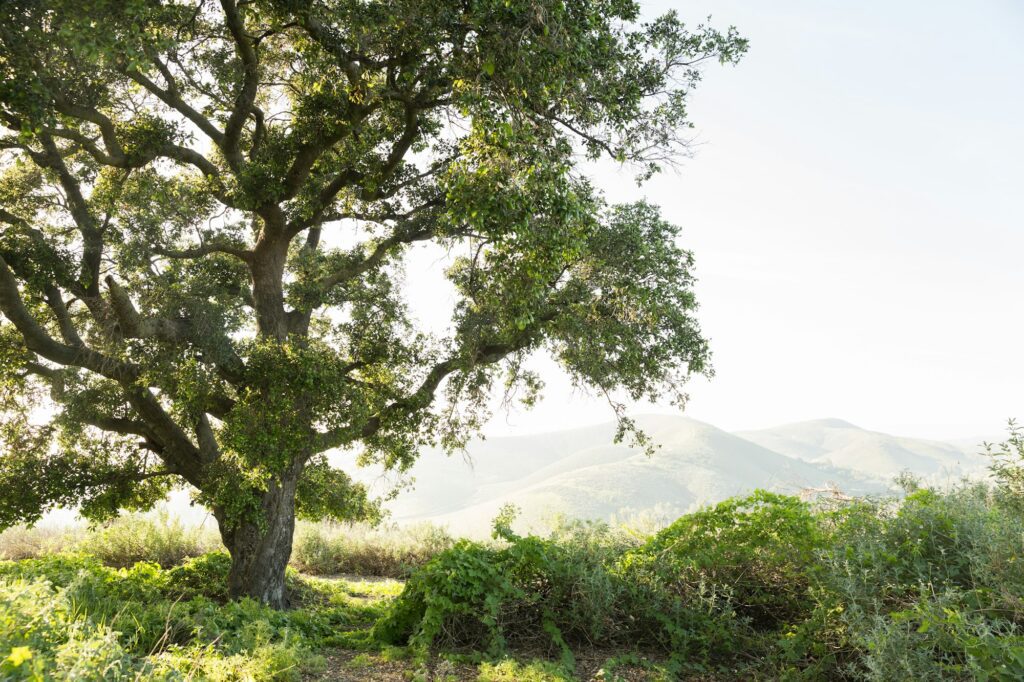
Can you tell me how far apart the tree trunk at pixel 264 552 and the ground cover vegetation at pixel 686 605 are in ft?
9.39

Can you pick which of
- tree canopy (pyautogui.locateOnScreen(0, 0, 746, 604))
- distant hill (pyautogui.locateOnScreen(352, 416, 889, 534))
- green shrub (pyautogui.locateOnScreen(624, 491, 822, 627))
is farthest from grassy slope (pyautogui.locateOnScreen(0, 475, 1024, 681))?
distant hill (pyautogui.locateOnScreen(352, 416, 889, 534))

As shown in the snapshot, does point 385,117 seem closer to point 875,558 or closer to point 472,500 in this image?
point 875,558

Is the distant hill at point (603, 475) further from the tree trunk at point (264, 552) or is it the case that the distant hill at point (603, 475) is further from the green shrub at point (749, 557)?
the green shrub at point (749, 557)

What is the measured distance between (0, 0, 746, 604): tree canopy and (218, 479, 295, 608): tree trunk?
0.15 feet

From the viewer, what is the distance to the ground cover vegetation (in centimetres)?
428

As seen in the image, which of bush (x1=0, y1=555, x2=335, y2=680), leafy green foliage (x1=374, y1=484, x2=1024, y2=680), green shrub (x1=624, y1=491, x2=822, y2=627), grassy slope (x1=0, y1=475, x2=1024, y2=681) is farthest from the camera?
green shrub (x1=624, y1=491, x2=822, y2=627)

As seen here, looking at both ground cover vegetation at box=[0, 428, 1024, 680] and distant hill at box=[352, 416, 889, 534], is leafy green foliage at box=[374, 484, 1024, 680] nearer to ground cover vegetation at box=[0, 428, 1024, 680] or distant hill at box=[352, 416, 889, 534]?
ground cover vegetation at box=[0, 428, 1024, 680]

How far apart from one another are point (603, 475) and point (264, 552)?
103 metres

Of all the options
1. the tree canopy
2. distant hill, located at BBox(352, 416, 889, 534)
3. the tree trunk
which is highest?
the tree canopy

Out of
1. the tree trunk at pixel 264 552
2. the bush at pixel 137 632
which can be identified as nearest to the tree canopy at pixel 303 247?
the tree trunk at pixel 264 552

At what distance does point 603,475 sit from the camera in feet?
356

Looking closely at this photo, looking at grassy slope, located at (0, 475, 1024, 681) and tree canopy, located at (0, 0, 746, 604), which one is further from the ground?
tree canopy, located at (0, 0, 746, 604)

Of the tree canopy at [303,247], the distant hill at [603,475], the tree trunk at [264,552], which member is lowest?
the distant hill at [603,475]

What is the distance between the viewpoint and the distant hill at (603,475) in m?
96.9
